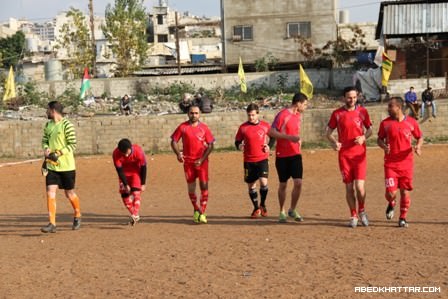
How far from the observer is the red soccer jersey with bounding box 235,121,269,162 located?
10.5m

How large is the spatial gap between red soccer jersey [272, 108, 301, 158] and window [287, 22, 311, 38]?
3757 centimetres

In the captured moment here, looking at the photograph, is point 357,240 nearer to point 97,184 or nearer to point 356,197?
point 356,197

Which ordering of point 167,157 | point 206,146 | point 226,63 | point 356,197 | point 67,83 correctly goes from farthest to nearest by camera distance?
point 226,63
point 67,83
point 167,157
point 206,146
point 356,197

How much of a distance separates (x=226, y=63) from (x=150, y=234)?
39.0 meters

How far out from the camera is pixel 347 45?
4419 centimetres

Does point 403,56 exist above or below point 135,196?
above

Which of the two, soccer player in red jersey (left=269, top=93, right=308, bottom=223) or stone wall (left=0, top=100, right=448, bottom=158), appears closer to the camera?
soccer player in red jersey (left=269, top=93, right=308, bottom=223)

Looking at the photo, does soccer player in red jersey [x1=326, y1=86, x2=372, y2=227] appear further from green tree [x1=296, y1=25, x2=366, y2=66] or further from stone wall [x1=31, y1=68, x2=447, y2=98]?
green tree [x1=296, y1=25, x2=366, y2=66]

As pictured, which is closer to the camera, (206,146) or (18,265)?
(18,265)

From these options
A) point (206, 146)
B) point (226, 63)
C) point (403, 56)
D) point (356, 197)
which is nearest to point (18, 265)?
point (206, 146)

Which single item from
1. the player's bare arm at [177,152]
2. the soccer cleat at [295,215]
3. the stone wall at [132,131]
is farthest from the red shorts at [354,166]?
the stone wall at [132,131]

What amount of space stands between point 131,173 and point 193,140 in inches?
42.6

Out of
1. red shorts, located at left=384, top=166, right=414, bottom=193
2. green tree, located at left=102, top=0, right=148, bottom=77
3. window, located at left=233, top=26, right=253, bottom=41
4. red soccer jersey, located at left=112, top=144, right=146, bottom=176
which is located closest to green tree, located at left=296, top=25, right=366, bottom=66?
window, located at left=233, top=26, right=253, bottom=41

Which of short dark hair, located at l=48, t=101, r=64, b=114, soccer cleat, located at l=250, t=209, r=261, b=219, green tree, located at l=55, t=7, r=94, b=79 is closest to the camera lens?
short dark hair, located at l=48, t=101, r=64, b=114
